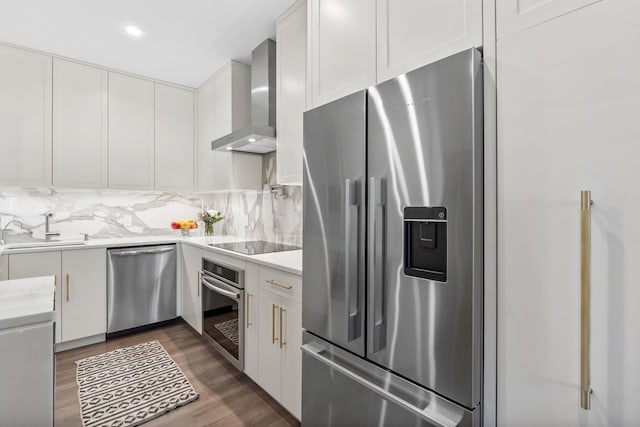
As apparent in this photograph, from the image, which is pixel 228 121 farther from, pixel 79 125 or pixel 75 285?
pixel 75 285

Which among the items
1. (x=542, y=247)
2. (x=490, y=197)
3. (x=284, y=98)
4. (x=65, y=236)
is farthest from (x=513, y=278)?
(x=65, y=236)

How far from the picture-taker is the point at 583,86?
0.77 meters

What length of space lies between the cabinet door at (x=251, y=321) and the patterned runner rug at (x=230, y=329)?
13cm

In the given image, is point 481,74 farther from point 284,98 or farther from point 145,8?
point 145,8

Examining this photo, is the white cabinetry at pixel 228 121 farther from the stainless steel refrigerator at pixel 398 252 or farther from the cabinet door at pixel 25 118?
the stainless steel refrigerator at pixel 398 252

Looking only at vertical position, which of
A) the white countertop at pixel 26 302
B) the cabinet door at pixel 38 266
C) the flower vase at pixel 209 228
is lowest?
the cabinet door at pixel 38 266

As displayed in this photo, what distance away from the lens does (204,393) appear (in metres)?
2.07

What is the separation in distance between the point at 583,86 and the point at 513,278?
0.52 m

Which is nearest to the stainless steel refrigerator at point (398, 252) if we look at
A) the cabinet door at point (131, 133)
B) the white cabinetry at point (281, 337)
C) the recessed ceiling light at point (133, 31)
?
the white cabinetry at point (281, 337)

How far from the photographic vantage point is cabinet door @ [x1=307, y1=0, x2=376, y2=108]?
4.37 feet

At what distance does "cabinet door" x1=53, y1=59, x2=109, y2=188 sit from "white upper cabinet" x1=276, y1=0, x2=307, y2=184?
6.61ft

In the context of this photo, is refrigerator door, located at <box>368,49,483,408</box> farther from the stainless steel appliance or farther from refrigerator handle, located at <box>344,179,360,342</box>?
the stainless steel appliance

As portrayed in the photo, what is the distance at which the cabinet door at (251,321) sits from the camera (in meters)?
2.03

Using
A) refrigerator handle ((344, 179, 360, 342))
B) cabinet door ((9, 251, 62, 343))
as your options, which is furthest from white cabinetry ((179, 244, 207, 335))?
refrigerator handle ((344, 179, 360, 342))
